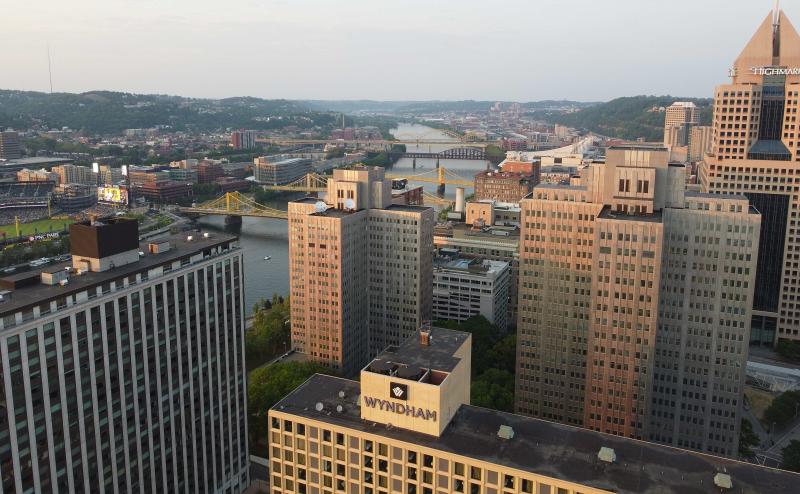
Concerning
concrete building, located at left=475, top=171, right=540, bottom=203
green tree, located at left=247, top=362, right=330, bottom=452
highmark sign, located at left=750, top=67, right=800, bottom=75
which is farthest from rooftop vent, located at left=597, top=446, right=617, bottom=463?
concrete building, located at left=475, top=171, right=540, bottom=203

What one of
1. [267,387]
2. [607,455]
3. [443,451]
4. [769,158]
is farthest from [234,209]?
[607,455]

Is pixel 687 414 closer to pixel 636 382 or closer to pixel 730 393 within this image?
pixel 730 393

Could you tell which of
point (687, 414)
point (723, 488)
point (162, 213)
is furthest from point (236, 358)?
point (162, 213)

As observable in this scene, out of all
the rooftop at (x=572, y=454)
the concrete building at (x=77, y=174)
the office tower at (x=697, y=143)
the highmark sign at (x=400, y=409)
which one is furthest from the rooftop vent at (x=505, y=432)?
the office tower at (x=697, y=143)

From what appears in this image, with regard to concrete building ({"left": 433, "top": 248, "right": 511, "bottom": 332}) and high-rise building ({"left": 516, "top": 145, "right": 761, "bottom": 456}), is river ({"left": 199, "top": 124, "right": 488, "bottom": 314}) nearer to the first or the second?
concrete building ({"left": 433, "top": 248, "right": 511, "bottom": 332})

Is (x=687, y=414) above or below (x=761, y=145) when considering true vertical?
below

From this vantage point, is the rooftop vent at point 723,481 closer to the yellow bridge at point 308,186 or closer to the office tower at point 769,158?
the office tower at point 769,158
